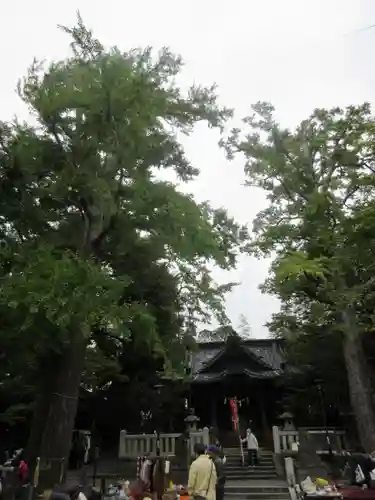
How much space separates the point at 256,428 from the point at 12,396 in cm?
1257

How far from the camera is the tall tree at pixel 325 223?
540 inches

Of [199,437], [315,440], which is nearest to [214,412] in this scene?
[315,440]

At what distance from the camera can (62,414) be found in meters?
10.5

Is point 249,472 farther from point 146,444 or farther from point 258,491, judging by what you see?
point 146,444

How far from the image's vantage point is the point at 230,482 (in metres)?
14.8

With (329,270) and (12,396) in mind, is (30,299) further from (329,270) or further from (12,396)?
(12,396)

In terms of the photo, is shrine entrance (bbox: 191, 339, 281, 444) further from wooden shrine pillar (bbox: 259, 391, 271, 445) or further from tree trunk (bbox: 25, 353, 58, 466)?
tree trunk (bbox: 25, 353, 58, 466)

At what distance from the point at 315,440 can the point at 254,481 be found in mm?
3948

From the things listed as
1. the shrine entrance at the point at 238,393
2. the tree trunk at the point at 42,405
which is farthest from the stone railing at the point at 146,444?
the shrine entrance at the point at 238,393

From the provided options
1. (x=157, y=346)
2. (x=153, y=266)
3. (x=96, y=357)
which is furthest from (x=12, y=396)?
(x=157, y=346)

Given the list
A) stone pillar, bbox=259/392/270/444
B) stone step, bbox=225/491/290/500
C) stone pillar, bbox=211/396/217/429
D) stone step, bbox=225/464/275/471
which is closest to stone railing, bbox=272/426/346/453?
stone step, bbox=225/464/275/471

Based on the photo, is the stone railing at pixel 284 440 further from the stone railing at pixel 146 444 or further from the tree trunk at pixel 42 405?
the tree trunk at pixel 42 405

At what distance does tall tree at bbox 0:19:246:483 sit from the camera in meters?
9.73

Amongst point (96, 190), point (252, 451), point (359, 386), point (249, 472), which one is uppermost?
point (96, 190)
